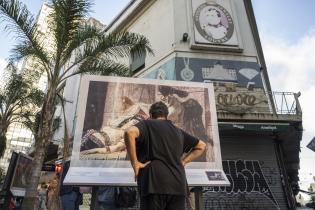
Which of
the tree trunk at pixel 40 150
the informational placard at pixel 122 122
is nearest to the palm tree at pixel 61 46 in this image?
the tree trunk at pixel 40 150

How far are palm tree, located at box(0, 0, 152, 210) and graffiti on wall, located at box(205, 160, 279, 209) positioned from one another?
5.21 metres

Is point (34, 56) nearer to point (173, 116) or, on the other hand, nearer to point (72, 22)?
point (72, 22)

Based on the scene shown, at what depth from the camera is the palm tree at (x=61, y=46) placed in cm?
717

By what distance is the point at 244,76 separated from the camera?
39.2ft

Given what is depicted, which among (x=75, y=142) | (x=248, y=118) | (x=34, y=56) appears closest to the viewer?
(x=75, y=142)

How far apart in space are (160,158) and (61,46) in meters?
6.26

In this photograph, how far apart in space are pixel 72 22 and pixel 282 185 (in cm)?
869

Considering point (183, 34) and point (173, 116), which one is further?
point (183, 34)

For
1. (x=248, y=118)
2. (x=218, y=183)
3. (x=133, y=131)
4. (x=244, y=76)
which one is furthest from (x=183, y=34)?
(x=133, y=131)

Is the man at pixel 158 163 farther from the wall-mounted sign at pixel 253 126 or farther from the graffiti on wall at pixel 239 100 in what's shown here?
the graffiti on wall at pixel 239 100

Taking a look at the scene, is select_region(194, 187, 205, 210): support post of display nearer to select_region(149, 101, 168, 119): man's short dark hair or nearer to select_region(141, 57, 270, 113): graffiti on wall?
select_region(149, 101, 168, 119): man's short dark hair

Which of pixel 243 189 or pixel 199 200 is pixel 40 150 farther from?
pixel 243 189

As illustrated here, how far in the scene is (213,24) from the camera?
1255 cm

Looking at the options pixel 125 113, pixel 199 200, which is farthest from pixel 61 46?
pixel 199 200
